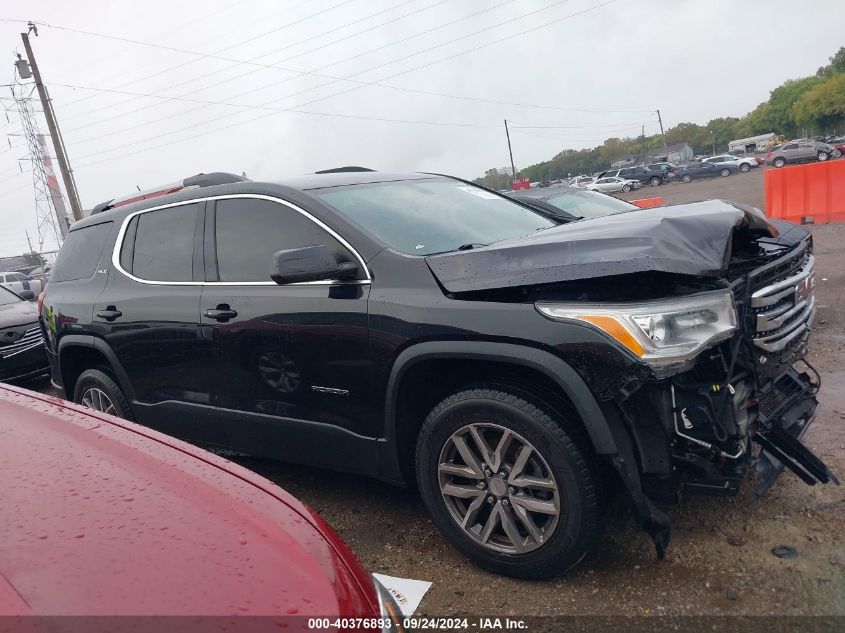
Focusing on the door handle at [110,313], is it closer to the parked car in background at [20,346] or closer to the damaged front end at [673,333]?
the damaged front end at [673,333]

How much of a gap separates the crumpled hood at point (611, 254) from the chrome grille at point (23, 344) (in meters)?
6.54

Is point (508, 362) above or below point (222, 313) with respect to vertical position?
below

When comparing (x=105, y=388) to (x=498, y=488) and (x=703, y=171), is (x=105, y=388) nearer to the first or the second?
(x=498, y=488)

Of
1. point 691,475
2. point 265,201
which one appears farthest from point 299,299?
point 691,475

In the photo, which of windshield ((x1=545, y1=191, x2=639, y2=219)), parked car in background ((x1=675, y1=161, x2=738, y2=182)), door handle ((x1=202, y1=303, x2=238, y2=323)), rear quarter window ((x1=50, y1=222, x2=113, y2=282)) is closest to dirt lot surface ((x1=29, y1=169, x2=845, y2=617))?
door handle ((x1=202, y1=303, x2=238, y2=323))

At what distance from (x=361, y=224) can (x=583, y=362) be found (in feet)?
4.37

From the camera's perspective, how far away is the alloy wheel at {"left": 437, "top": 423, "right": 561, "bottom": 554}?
2.64 metres

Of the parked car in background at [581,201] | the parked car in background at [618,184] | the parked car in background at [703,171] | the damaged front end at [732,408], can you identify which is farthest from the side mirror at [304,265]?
the parked car in background at [703,171]

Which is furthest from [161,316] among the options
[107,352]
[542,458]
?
[542,458]

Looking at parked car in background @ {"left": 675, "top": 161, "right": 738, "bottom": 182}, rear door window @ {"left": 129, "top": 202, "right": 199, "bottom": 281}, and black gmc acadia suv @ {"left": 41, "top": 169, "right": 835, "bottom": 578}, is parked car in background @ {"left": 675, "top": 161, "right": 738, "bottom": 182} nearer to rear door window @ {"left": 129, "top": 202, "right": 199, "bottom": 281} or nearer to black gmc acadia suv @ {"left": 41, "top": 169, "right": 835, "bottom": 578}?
black gmc acadia suv @ {"left": 41, "top": 169, "right": 835, "bottom": 578}

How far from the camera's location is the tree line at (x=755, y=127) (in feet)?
235

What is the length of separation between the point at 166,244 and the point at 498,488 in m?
2.57

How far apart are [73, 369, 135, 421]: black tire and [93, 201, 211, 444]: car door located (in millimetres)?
166

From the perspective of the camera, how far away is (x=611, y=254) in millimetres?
2484
